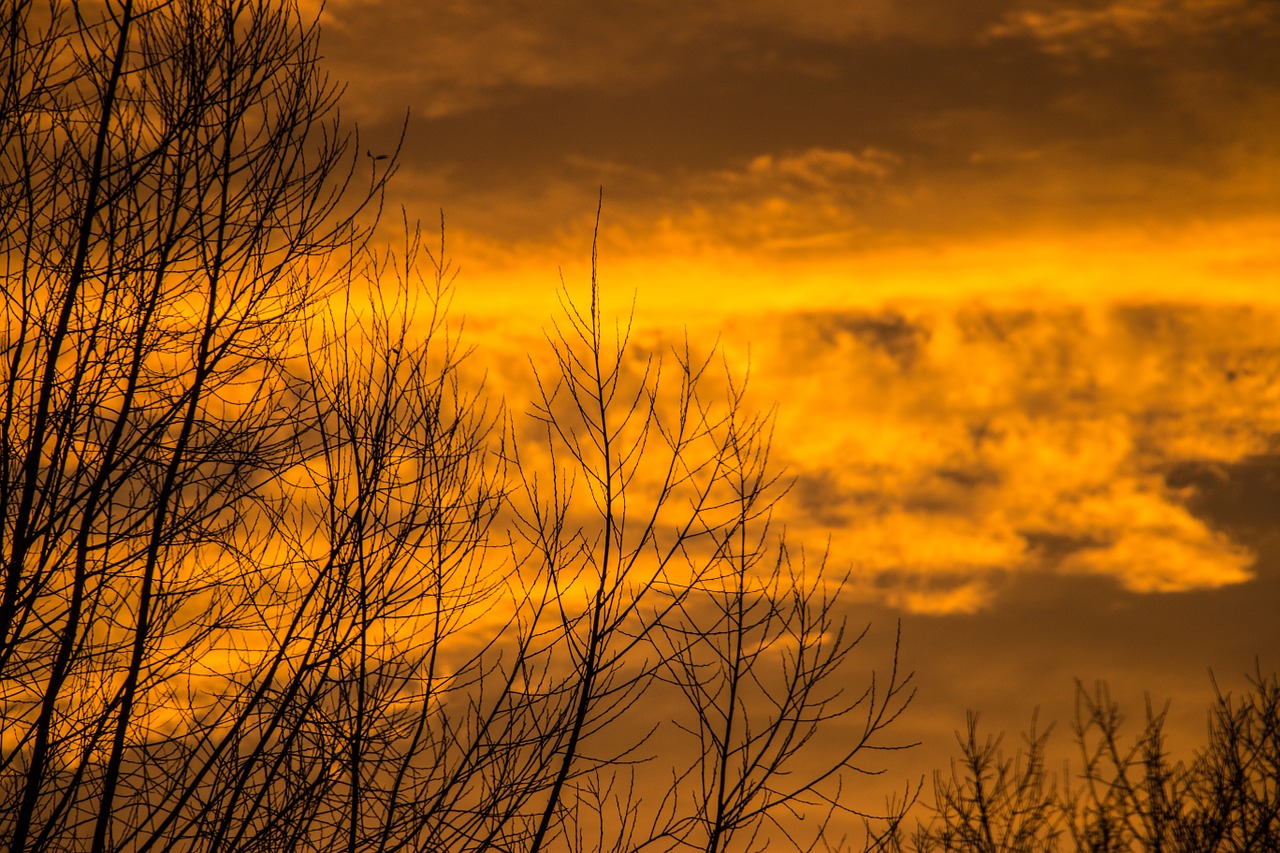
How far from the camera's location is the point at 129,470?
14.7ft

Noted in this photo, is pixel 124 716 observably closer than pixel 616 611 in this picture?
Yes

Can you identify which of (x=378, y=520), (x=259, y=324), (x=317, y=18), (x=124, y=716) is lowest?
(x=124, y=716)

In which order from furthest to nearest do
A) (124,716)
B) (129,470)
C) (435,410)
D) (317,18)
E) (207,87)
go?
(435,410), (317,18), (207,87), (129,470), (124,716)

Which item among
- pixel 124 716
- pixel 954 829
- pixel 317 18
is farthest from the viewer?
pixel 954 829

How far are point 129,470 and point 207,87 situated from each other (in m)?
1.66

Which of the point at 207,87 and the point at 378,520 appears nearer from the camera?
the point at 207,87

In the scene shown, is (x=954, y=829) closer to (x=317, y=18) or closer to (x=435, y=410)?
(x=435, y=410)

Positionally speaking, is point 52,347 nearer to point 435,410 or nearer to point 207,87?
point 207,87

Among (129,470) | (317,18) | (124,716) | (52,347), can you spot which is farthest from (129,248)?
(124,716)

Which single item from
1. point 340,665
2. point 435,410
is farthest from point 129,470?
point 435,410

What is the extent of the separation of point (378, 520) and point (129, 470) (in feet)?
3.72

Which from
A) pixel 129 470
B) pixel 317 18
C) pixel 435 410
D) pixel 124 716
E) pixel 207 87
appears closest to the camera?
pixel 124 716

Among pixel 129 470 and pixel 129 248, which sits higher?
pixel 129 248

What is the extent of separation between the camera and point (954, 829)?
11.9 meters
